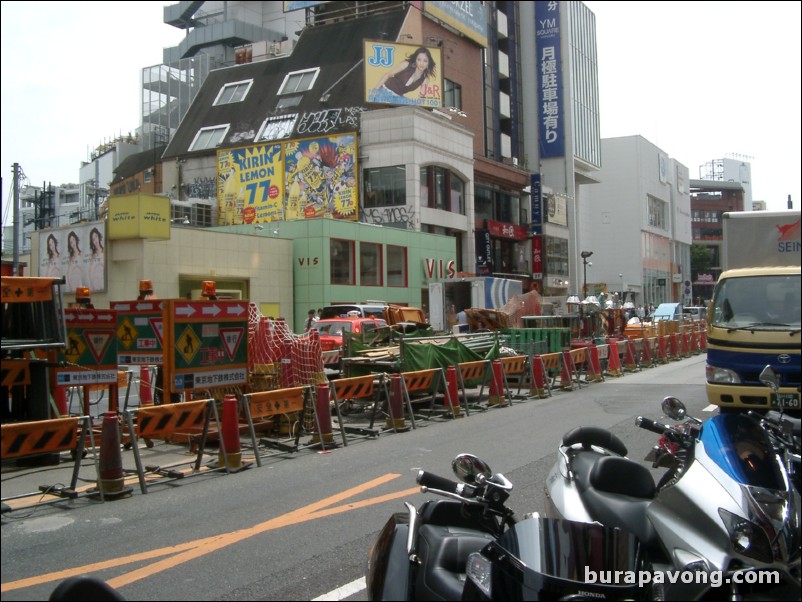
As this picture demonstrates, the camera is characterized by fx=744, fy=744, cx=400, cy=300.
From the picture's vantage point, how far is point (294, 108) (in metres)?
47.7

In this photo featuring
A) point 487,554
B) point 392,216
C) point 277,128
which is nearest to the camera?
point 487,554

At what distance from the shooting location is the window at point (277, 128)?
152 ft

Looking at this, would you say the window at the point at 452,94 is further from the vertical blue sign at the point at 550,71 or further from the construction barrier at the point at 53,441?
the construction barrier at the point at 53,441

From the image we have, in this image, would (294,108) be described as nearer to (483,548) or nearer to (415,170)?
(415,170)

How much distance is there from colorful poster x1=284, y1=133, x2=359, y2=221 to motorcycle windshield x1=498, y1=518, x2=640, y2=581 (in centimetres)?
4056

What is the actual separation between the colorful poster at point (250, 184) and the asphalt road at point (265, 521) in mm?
34842

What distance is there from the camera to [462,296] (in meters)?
34.5

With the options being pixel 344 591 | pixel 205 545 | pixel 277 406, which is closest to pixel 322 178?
pixel 277 406

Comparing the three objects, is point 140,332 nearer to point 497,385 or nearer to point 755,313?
point 497,385

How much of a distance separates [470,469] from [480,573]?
728 millimetres

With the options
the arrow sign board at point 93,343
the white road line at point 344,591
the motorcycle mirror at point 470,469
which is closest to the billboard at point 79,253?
the arrow sign board at point 93,343

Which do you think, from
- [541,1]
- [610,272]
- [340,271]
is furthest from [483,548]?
[541,1]

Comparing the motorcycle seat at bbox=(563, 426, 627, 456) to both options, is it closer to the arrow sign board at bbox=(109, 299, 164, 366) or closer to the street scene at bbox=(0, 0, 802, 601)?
the street scene at bbox=(0, 0, 802, 601)

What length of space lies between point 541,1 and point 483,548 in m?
62.8
